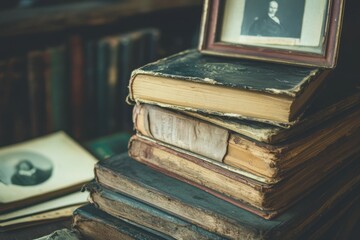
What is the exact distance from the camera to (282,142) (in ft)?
2.35

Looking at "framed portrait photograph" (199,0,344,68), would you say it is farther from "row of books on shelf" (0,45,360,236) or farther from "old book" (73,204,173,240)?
"old book" (73,204,173,240)

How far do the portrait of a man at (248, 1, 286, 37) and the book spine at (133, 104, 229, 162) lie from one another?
208mm

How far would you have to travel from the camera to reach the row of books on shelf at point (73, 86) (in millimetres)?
1536

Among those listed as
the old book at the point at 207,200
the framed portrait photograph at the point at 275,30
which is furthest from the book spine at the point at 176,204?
the framed portrait photograph at the point at 275,30

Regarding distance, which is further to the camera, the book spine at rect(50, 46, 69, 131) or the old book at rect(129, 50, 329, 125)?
the book spine at rect(50, 46, 69, 131)

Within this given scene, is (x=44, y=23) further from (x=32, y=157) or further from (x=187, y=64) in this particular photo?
(x=187, y=64)

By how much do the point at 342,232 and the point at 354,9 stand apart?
0.39m

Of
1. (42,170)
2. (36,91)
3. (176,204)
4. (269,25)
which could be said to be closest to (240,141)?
(176,204)

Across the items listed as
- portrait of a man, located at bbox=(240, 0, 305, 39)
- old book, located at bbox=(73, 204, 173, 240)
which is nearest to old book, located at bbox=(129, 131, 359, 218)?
old book, located at bbox=(73, 204, 173, 240)

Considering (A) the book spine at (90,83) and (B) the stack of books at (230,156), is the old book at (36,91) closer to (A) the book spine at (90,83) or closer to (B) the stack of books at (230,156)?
(A) the book spine at (90,83)

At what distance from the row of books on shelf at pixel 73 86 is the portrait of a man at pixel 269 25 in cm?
85

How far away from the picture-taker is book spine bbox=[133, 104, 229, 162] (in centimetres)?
76

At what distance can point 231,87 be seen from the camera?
0.73 meters

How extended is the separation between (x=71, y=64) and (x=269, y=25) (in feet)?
2.96
